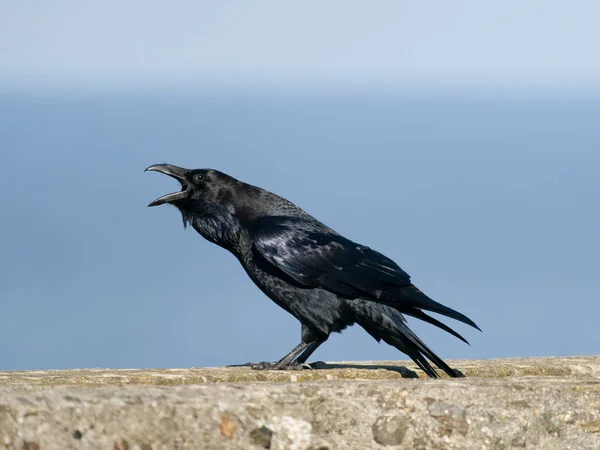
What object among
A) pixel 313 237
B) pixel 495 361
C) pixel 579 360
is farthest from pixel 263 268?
pixel 579 360

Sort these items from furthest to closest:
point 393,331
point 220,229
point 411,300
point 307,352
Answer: point 220,229
point 307,352
point 393,331
point 411,300

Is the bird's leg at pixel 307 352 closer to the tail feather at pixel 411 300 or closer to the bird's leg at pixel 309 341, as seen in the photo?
the bird's leg at pixel 309 341

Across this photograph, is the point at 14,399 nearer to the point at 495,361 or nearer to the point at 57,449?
the point at 57,449

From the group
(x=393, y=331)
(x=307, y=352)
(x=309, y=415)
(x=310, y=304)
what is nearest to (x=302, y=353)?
(x=307, y=352)

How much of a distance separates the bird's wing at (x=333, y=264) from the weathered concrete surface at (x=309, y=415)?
1680 mm

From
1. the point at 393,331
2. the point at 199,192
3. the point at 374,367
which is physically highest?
the point at 199,192

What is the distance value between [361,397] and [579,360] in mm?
2842

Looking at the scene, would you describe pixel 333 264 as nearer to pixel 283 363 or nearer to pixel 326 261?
pixel 326 261

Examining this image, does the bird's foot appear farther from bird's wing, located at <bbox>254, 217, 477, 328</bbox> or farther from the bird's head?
the bird's head

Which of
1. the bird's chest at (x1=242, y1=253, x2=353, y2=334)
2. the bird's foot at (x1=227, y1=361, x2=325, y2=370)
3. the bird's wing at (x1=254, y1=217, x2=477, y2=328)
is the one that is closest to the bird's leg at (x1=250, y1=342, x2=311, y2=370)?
the bird's foot at (x1=227, y1=361, x2=325, y2=370)

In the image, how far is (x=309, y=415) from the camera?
470cm

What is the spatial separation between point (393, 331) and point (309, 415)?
2.13 meters

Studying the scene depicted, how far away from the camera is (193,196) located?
753cm

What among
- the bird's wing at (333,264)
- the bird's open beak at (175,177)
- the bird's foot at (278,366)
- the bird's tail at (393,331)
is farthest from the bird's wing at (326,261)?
the bird's open beak at (175,177)
